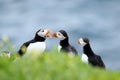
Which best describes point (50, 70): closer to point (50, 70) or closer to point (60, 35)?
point (50, 70)

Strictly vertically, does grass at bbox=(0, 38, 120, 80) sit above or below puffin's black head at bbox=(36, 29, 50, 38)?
above

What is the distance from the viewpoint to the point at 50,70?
209 inches

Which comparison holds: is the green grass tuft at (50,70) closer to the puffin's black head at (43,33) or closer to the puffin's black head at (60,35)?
the puffin's black head at (43,33)

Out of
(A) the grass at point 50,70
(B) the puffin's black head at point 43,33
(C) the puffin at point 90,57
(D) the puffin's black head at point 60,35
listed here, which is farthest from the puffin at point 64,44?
(A) the grass at point 50,70

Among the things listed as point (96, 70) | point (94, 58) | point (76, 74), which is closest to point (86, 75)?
point (76, 74)

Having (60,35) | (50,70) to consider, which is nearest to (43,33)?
(60,35)

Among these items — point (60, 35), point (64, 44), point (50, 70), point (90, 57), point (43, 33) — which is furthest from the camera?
point (60, 35)

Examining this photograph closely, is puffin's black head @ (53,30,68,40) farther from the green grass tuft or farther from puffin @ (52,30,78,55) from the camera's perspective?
the green grass tuft

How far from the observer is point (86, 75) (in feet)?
17.5

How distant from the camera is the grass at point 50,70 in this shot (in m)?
5.21

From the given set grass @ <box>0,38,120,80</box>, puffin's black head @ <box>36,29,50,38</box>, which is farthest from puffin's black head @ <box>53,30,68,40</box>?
grass @ <box>0,38,120,80</box>

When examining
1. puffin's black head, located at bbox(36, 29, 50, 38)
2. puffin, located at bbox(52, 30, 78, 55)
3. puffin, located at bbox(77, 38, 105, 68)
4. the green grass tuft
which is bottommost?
puffin, located at bbox(77, 38, 105, 68)

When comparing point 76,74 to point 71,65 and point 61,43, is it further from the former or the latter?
point 61,43

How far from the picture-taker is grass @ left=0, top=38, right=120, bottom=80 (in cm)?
521
